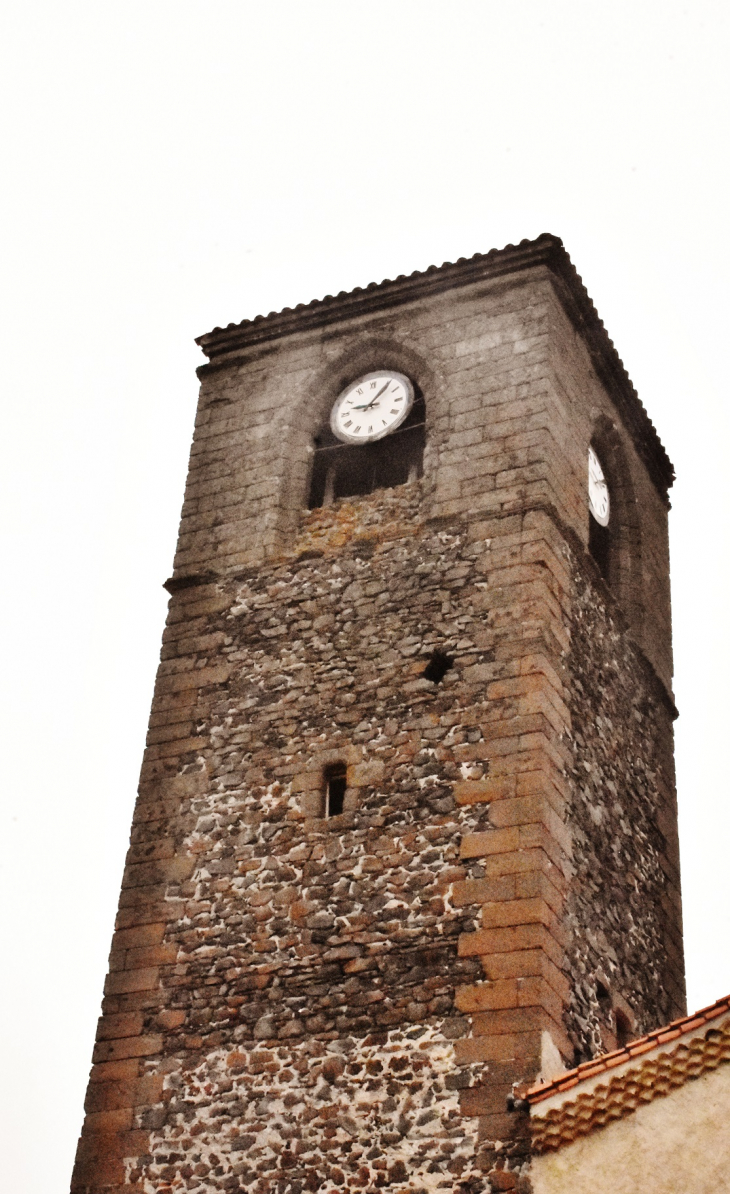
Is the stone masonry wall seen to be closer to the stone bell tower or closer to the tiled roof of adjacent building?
the stone bell tower

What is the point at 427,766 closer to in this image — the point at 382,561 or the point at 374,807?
the point at 374,807

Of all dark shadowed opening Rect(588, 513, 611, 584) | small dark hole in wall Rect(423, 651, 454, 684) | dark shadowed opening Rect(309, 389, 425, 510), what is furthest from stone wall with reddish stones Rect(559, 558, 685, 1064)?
dark shadowed opening Rect(309, 389, 425, 510)

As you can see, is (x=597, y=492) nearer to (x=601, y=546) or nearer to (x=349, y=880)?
(x=601, y=546)

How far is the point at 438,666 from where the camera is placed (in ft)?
47.2

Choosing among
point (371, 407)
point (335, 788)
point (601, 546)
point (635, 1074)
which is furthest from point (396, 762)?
point (601, 546)

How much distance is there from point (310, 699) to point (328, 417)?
3431mm

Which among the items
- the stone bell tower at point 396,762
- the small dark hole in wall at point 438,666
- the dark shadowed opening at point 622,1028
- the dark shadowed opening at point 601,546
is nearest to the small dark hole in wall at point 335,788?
Result: the stone bell tower at point 396,762

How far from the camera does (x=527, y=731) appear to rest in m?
13.6

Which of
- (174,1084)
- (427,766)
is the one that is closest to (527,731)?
(427,766)

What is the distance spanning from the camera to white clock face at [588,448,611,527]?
55.4 ft

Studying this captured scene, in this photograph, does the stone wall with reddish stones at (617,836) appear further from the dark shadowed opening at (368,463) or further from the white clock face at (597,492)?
the dark shadowed opening at (368,463)

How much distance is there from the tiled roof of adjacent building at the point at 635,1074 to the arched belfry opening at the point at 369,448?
242 inches

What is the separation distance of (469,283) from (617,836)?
5.24m

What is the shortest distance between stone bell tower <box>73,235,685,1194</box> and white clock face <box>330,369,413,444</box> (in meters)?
0.03
